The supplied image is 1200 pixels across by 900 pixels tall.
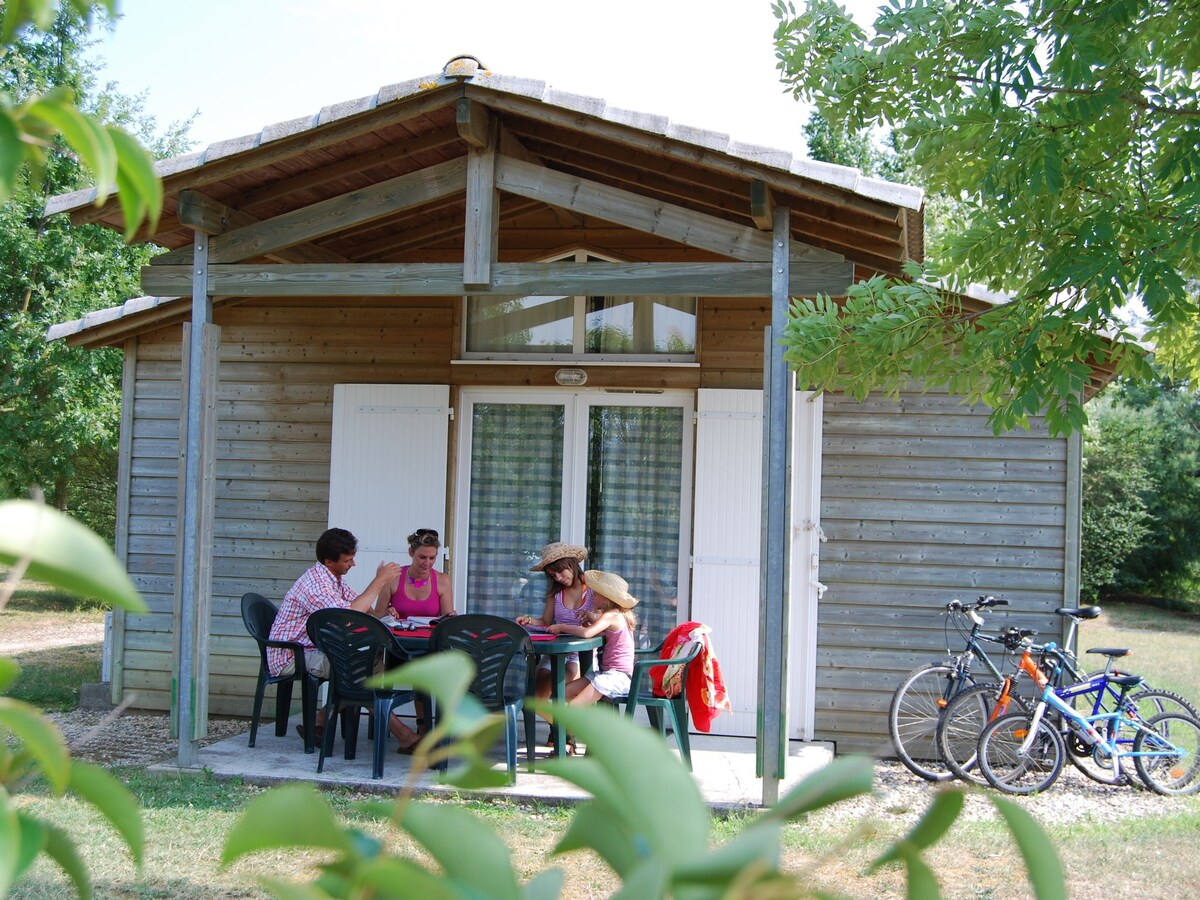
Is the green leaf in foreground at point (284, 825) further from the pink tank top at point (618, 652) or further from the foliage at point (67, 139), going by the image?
the pink tank top at point (618, 652)

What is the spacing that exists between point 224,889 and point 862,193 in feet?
12.7

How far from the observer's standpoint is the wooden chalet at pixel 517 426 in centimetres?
579

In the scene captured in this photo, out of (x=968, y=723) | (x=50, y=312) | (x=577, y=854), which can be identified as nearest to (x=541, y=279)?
(x=577, y=854)

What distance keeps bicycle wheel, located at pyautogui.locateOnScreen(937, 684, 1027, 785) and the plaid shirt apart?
358 cm

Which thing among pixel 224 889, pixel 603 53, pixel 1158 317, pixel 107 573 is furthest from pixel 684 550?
pixel 603 53

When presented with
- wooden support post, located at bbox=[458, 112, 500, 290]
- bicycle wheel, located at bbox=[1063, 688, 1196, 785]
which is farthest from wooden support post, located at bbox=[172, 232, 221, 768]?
bicycle wheel, located at bbox=[1063, 688, 1196, 785]

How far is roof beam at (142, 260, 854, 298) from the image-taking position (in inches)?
212

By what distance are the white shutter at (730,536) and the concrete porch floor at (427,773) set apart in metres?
0.44

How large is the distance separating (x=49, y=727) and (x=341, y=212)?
5.69 m

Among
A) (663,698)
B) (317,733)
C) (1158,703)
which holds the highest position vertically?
(663,698)

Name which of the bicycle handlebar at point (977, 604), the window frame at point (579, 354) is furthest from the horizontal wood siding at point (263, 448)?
the bicycle handlebar at point (977, 604)

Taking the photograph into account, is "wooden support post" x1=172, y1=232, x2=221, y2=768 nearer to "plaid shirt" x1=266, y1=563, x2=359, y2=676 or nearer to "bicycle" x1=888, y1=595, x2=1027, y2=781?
"plaid shirt" x1=266, y1=563, x2=359, y2=676

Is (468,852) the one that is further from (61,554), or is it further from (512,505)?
(512,505)

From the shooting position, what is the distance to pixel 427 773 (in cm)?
518
